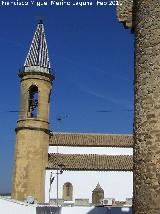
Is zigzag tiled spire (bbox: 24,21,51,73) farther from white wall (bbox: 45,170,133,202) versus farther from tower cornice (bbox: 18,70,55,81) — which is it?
white wall (bbox: 45,170,133,202)

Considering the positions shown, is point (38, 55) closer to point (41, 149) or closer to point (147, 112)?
point (41, 149)

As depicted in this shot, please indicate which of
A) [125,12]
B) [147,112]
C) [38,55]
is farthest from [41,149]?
[147,112]

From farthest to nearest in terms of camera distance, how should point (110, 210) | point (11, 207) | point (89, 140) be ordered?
point (89, 140), point (110, 210), point (11, 207)

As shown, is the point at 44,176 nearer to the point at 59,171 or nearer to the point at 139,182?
the point at 59,171

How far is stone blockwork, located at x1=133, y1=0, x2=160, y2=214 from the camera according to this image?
8180 mm

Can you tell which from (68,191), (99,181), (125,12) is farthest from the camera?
(99,181)

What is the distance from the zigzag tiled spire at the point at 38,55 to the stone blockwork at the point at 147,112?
27.8 metres

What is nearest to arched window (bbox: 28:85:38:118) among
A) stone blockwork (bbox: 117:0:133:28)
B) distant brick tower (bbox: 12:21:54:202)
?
distant brick tower (bbox: 12:21:54:202)

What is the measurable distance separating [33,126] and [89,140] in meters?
6.81

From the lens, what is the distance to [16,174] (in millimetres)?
35062

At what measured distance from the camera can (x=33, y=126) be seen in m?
35.6

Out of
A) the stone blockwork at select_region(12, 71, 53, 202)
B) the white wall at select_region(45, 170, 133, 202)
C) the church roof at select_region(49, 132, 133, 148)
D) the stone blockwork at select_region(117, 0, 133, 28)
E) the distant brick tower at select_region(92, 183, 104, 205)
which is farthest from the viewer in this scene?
the church roof at select_region(49, 132, 133, 148)

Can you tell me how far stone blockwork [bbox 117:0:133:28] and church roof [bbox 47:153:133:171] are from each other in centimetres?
2713

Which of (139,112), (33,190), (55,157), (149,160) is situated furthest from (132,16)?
(55,157)
